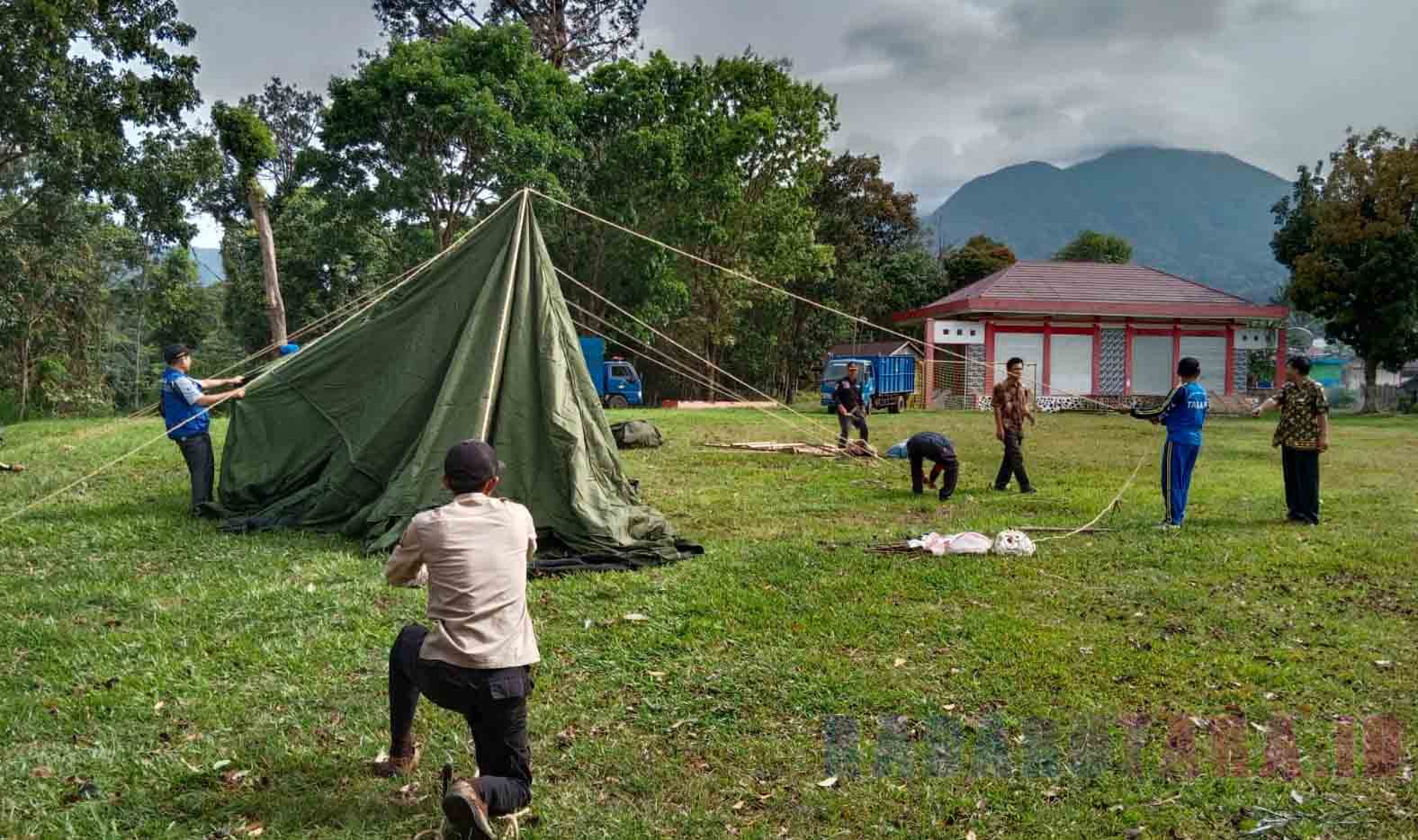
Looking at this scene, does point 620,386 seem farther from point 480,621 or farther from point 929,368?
point 480,621

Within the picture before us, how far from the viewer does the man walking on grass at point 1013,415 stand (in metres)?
11.2

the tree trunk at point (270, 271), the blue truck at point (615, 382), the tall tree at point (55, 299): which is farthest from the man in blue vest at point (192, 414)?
the blue truck at point (615, 382)

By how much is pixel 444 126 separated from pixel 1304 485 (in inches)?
792

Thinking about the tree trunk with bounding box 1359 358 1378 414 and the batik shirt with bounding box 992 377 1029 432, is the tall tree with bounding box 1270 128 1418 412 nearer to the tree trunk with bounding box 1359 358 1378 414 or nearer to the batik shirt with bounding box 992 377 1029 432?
the tree trunk with bounding box 1359 358 1378 414

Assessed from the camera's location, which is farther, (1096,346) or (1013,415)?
(1096,346)

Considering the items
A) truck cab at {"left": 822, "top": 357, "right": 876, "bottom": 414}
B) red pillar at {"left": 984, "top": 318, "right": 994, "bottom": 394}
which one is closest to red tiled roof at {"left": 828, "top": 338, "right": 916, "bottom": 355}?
red pillar at {"left": 984, "top": 318, "right": 994, "bottom": 394}

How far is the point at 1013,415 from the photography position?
1115 cm

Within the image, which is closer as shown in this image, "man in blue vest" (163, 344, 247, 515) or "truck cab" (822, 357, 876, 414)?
"man in blue vest" (163, 344, 247, 515)

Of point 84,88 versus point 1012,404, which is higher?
point 84,88

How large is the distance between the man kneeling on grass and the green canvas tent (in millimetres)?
3671

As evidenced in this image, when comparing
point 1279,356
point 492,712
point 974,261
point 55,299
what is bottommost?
point 492,712

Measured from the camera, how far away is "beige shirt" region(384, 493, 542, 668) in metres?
3.26

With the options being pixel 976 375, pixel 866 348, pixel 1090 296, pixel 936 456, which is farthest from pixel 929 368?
pixel 936 456

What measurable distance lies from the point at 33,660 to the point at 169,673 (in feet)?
3.11
